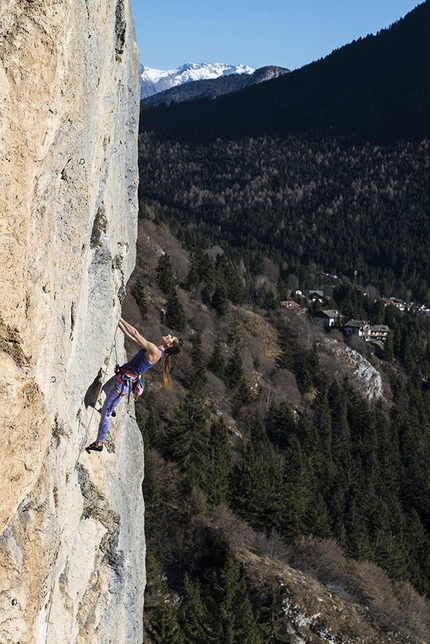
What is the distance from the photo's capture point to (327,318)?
104 metres

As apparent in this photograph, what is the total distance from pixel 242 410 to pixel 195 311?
15123 mm

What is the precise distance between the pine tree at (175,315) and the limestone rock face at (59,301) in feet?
176

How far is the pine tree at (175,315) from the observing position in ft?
211

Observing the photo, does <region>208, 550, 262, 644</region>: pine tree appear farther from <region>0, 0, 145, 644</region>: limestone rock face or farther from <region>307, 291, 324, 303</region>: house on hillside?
<region>307, 291, 324, 303</region>: house on hillside

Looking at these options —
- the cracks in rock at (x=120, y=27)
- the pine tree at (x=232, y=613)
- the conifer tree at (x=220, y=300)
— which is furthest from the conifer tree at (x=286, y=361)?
the cracks in rock at (x=120, y=27)

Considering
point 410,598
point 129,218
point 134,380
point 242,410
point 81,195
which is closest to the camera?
point 81,195

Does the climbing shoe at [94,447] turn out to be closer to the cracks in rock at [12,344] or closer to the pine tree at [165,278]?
the cracks in rock at [12,344]

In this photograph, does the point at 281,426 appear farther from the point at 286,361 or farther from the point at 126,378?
the point at 126,378

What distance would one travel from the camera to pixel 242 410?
61.3 metres

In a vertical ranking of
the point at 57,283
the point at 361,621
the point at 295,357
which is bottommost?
the point at 295,357

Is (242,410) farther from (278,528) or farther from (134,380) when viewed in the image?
(134,380)

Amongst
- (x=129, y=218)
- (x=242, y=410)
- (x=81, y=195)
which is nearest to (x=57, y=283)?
(x=81, y=195)

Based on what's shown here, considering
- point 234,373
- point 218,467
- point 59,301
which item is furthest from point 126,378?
point 234,373

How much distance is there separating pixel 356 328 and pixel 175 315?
4639 centimetres
